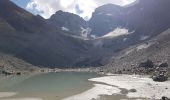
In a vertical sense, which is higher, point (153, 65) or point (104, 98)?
point (153, 65)

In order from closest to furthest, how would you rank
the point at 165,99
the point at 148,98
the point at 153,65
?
1. the point at 165,99
2. the point at 148,98
3. the point at 153,65

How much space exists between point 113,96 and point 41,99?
17.6m

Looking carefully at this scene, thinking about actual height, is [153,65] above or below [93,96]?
above

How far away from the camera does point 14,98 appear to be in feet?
271

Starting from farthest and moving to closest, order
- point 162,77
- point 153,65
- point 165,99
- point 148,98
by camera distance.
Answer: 1. point 153,65
2. point 162,77
3. point 148,98
4. point 165,99

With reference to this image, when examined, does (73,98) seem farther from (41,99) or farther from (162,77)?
(162,77)

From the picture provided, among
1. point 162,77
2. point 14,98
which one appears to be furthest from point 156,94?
point 162,77

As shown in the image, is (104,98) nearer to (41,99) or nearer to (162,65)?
(41,99)

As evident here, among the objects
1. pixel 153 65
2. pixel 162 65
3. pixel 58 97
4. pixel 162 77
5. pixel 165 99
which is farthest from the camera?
pixel 153 65

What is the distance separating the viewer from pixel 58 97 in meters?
82.4

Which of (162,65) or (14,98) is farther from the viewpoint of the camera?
(162,65)

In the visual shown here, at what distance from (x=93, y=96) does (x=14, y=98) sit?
18.9m

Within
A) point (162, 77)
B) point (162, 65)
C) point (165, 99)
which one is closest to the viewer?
point (165, 99)

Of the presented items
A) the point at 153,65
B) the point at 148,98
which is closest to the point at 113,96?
the point at 148,98
